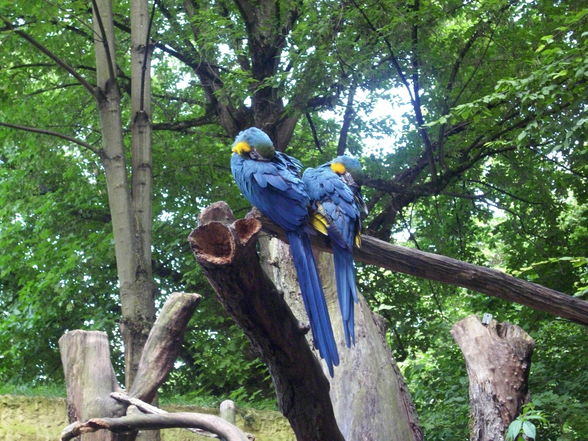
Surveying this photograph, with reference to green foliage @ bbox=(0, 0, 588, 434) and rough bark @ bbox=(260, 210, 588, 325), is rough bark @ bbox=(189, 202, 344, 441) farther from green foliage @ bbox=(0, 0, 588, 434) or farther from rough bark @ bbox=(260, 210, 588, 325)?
green foliage @ bbox=(0, 0, 588, 434)

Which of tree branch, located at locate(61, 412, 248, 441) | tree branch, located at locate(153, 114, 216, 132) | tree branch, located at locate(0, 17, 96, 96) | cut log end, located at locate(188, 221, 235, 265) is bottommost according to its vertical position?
tree branch, located at locate(61, 412, 248, 441)

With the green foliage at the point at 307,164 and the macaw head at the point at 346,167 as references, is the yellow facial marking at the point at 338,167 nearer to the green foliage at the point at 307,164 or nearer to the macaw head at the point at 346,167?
the macaw head at the point at 346,167

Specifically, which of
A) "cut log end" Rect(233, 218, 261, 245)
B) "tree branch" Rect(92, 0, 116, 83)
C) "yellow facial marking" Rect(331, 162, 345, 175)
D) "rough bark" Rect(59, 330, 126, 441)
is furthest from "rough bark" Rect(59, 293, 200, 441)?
"tree branch" Rect(92, 0, 116, 83)

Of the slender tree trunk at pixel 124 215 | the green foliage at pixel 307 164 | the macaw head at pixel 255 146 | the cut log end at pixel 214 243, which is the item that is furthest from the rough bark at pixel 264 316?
the green foliage at pixel 307 164

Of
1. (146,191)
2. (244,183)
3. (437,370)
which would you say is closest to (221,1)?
(146,191)

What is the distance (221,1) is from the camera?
288 inches

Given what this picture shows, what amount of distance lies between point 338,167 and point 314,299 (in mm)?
1147

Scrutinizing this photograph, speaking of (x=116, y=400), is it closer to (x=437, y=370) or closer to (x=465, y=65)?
(x=437, y=370)

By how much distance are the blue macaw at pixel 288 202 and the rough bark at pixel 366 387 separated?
0.85m

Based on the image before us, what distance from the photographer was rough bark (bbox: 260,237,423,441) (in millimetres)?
3353

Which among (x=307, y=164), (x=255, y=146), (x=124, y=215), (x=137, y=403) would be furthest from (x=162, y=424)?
(x=307, y=164)

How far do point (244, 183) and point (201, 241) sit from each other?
1108 millimetres

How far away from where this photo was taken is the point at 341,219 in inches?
114

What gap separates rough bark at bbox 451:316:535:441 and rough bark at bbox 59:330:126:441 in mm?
1522
